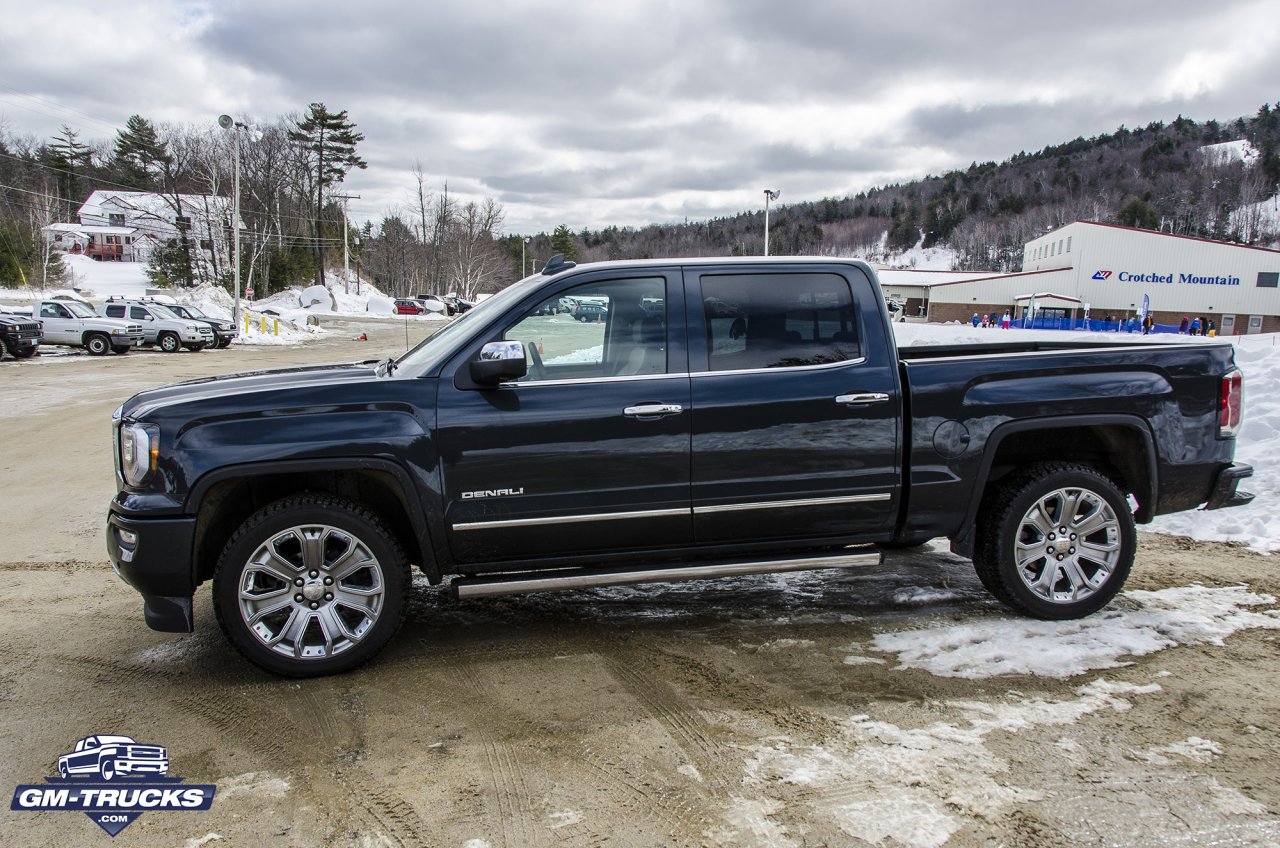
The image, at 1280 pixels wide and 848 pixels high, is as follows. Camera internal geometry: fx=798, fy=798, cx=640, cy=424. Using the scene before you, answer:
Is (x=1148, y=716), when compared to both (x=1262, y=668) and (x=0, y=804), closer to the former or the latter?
(x=1262, y=668)

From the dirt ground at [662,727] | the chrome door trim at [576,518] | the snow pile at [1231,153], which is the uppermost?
the snow pile at [1231,153]

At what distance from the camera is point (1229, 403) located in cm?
441

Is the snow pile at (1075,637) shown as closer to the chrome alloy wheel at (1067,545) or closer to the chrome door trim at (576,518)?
A: the chrome alloy wheel at (1067,545)

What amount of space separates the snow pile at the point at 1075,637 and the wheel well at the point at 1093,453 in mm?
579

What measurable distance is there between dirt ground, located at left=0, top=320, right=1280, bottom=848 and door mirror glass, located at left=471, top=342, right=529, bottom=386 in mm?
1433

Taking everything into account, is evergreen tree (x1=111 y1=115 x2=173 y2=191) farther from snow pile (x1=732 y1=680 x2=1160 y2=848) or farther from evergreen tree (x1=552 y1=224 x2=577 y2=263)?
snow pile (x1=732 y1=680 x2=1160 y2=848)

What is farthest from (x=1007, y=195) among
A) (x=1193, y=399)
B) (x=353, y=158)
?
(x=1193, y=399)

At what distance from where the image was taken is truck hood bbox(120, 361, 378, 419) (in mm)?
3754

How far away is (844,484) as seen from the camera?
4.11 metres

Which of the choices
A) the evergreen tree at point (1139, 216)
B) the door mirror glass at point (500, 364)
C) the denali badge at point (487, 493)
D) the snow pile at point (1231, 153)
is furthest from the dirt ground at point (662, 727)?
the snow pile at point (1231, 153)

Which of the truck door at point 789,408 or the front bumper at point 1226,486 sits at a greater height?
the truck door at point 789,408

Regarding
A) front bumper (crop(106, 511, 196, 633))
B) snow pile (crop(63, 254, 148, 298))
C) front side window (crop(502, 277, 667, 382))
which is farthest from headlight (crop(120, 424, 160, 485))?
snow pile (crop(63, 254, 148, 298))

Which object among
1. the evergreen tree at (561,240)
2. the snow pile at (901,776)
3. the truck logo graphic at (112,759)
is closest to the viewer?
the snow pile at (901,776)

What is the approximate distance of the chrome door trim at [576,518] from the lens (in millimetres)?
3828
